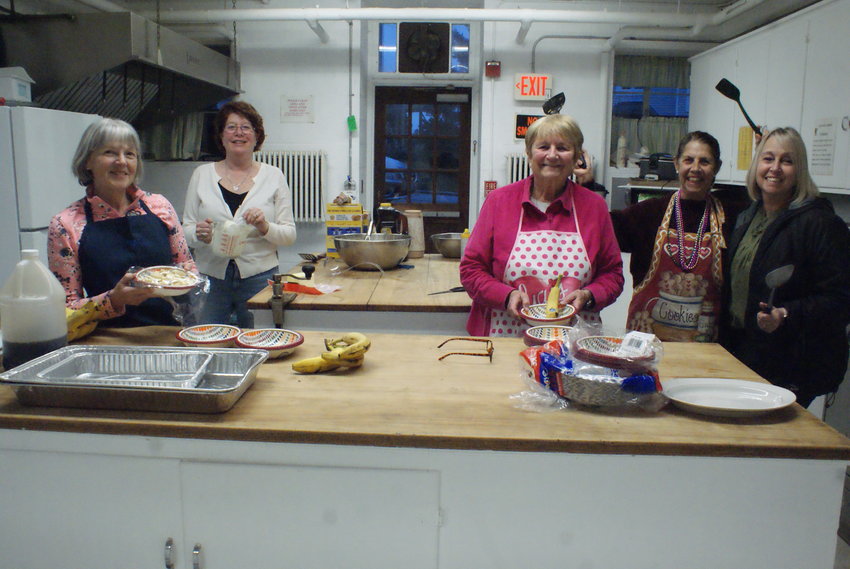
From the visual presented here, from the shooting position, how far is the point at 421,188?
20.4 ft

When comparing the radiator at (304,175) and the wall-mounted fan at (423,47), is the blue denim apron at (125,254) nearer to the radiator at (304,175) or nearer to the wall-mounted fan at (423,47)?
the radiator at (304,175)

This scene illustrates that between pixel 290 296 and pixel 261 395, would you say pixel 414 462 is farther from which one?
Result: pixel 290 296

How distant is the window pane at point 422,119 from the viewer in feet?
20.0

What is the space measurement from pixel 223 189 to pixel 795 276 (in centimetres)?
233

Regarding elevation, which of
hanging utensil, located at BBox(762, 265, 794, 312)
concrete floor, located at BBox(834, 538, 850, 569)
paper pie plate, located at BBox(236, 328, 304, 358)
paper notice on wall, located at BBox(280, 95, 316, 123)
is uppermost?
paper notice on wall, located at BBox(280, 95, 316, 123)

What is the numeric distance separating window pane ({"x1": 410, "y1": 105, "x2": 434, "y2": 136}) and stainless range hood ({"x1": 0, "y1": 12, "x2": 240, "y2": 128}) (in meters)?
1.90

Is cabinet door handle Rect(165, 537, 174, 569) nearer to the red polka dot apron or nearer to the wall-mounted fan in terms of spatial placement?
the red polka dot apron

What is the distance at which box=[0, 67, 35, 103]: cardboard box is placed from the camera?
3.64 m

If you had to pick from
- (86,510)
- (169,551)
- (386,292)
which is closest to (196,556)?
(169,551)

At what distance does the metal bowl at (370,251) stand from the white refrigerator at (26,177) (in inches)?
69.7

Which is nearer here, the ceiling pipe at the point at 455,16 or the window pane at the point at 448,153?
the ceiling pipe at the point at 455,16

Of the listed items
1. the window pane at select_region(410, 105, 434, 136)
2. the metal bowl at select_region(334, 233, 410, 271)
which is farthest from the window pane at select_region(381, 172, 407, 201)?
the metal bowl at select_region(334, 233, 410, 271)

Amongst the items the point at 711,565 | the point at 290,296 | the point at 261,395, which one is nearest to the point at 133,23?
the point at 290,296

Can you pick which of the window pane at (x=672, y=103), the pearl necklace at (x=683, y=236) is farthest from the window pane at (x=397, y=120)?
the pearl necklace at (x=683, y=236)
